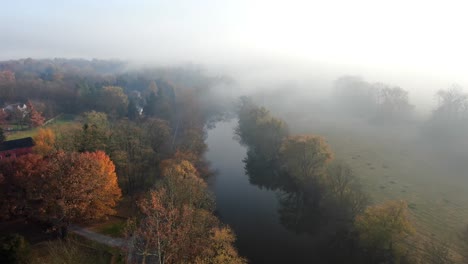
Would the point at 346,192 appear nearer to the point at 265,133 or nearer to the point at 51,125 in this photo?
the point at 265,133

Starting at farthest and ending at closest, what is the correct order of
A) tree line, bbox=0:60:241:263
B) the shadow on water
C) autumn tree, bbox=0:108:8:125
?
autumn tree, bbox=0:108:8:125, the shadow on water, tree line, bbox=0:60:241:263

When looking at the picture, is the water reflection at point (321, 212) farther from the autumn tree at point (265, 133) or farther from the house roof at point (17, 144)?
the house roof at point (17, 144)

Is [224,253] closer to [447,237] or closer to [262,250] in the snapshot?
[262,250]

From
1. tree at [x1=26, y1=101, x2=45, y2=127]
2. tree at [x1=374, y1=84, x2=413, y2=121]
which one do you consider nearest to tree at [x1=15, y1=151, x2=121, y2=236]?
tree at [x1=26, y1=101, x2=45, y2=127]

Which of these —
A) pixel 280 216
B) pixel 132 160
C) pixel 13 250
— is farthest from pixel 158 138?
pixel 13 250

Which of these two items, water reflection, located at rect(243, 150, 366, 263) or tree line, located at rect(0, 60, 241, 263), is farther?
water reflection, located at rect(243, 150, 366, 263)

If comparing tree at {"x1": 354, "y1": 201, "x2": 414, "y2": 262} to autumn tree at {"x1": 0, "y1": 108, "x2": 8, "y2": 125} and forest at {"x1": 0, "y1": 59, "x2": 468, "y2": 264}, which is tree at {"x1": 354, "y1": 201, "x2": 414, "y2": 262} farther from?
autumn tree at {"x1": 0, "y1": 108, "x2": 8, "y2": 125}
